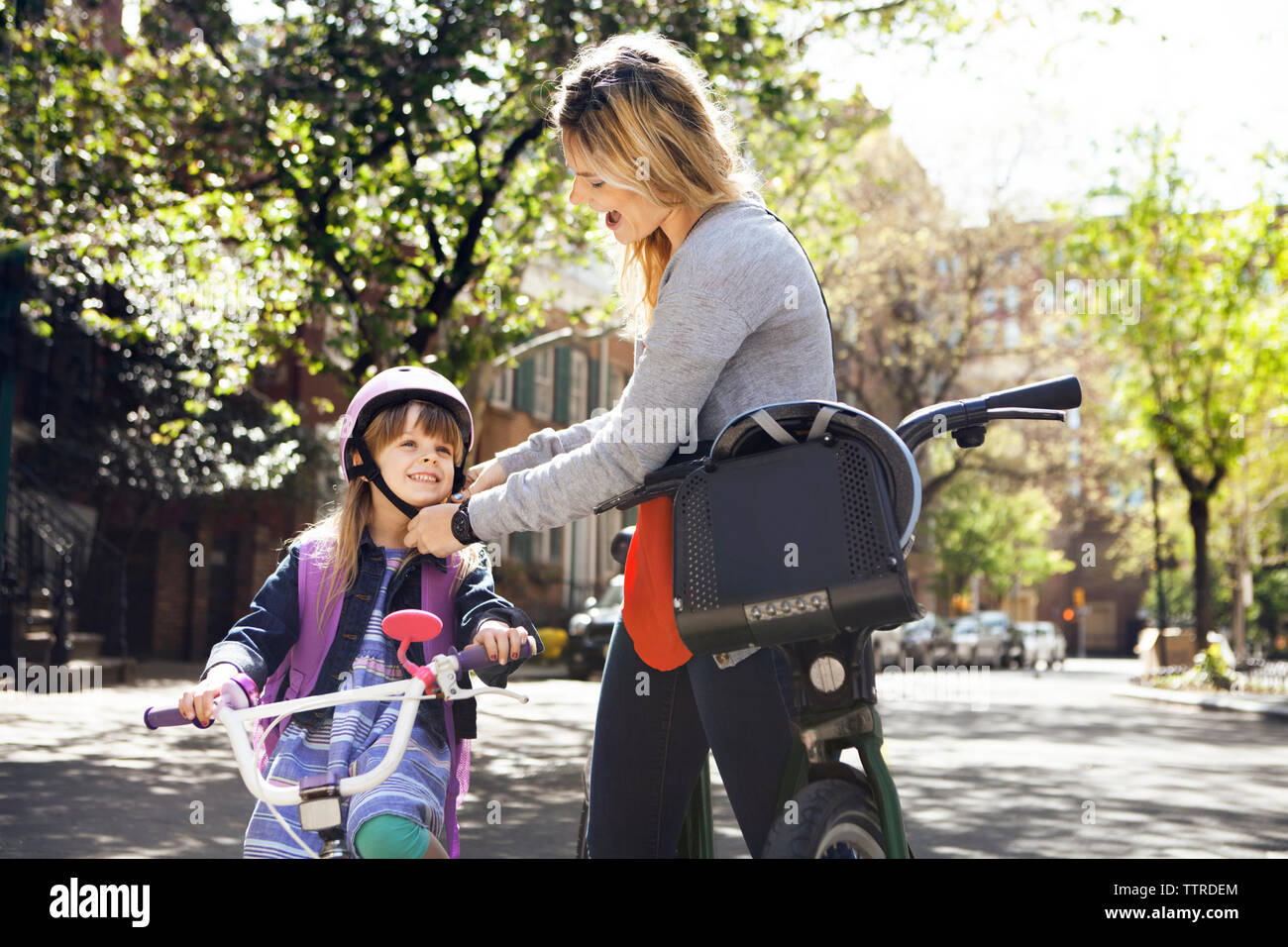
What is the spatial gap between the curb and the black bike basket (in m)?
17.8

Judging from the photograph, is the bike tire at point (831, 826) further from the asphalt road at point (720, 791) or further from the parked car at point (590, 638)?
the parked car at point (590, 638)

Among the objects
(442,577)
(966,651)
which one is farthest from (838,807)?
(966,651)

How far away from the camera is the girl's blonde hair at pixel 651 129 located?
2.53m

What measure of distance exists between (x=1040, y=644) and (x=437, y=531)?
46.9 metres

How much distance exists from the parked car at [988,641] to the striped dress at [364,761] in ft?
124

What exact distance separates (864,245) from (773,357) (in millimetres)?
29630

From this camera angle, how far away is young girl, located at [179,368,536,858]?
99.3 inches

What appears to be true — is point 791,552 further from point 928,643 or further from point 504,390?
point 928,643

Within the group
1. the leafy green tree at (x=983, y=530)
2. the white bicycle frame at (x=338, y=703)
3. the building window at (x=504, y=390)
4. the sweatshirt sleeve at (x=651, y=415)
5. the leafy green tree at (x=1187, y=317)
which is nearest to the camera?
the white bicycle frame at (x=338, y=703)

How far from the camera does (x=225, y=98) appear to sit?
1337cm

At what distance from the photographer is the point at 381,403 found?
313 centimetres

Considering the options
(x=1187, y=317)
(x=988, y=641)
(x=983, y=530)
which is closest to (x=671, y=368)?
(x=1187, y=317)

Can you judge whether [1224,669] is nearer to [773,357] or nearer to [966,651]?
[966,651]

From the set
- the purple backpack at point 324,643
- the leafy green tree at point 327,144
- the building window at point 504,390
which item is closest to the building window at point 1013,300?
the building window at point 504,390
